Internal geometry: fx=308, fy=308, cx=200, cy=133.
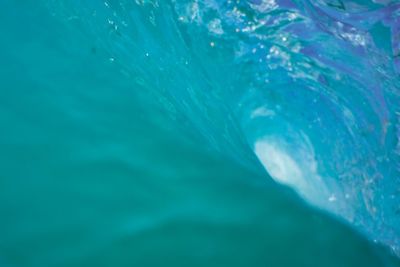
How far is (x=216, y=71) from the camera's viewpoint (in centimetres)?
574

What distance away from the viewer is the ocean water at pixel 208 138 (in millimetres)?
4332

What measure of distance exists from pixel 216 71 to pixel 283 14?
5.34ft

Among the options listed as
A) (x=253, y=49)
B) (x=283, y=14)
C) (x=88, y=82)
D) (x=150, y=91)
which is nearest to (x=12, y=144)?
(x=88, y=82)

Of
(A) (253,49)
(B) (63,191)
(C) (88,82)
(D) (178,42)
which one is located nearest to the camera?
(B) (63,191)

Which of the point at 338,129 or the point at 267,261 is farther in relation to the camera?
the point at 338,129

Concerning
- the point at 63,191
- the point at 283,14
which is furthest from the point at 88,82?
the point at 283,14

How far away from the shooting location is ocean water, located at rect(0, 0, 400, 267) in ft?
14.2

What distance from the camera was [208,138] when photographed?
5.85 metres

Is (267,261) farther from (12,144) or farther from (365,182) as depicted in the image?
(12,144)

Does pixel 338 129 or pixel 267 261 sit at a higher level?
pixel 338 129

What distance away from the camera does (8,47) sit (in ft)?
20.7

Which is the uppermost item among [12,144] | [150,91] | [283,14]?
[150,91]

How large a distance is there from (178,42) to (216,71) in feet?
2.87

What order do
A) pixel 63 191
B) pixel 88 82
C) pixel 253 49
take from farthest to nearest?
pixel 88 82, pixel 253 49, pixel 63 191
